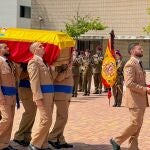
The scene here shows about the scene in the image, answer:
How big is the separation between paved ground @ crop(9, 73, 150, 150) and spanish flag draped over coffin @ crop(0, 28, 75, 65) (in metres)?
1.62

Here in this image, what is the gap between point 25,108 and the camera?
9.44 meters

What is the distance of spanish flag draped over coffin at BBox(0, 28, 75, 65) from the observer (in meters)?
8.86

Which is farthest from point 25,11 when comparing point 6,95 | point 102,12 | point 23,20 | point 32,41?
point 6,95

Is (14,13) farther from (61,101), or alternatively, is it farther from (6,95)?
(6,95)

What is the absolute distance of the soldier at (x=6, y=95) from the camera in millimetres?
8547

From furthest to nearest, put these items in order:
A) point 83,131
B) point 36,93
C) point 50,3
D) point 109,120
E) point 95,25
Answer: point 50,3 < point 95,25 < point 109,120 < point 83,131 < point 36,93

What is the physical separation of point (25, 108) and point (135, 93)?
80.8 inches

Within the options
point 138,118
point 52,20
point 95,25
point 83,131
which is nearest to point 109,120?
point 83,131

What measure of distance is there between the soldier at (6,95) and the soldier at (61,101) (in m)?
0.96

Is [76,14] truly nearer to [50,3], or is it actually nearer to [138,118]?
[50,3]

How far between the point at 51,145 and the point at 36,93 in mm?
1452

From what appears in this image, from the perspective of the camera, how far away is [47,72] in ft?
28.4

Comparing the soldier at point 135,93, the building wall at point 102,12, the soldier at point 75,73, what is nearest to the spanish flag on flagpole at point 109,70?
the soldier at point 75,73

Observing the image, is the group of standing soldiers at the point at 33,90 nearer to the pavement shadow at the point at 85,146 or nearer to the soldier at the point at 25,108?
the soldier at the point at 25,108
